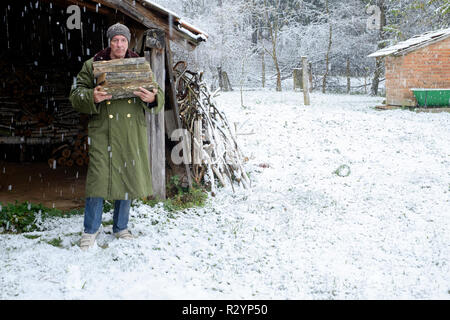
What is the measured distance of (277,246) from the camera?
15.8ft

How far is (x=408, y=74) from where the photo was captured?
656 inches

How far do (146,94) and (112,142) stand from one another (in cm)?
59

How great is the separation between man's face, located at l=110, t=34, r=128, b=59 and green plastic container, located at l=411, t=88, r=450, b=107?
47.1 feet

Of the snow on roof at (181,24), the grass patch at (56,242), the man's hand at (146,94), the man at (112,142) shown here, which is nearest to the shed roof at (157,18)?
the snow on roof at (181,24)

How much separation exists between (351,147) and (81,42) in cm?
655

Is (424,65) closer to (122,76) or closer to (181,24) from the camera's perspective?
(181,24)

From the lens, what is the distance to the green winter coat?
13.5 ft

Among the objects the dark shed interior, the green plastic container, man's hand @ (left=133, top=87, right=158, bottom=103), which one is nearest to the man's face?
man's hand @ (left=133, top=87, right=158, bottom=103)

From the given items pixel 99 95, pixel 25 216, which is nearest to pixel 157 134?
pixel 99 95

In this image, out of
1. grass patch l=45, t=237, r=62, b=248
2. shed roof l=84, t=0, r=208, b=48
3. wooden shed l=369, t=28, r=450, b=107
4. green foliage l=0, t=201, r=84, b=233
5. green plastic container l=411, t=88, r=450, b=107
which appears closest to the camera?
grass patch l=45, t=237, r=62, b=248

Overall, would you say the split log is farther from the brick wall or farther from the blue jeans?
the brick wall
